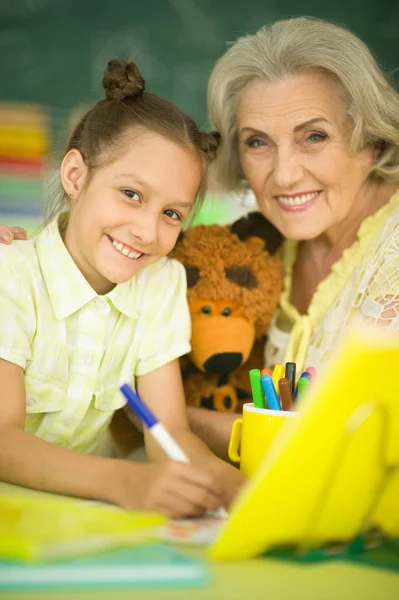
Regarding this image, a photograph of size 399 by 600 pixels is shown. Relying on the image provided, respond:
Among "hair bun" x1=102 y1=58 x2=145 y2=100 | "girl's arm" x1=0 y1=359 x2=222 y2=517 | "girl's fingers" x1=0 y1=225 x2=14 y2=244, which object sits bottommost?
"girl's arm" x1=0 y1=359 x2=222 y2=517

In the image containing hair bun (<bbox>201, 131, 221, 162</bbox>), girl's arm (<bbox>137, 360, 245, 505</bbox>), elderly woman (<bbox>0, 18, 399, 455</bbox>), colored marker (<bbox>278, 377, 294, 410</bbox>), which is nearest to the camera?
colored marker (<bbox>278, 377, 294, 410</bbox>)

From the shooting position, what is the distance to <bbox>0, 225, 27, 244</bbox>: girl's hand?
1039 millimetres

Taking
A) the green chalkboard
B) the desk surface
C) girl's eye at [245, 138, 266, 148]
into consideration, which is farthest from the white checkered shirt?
the green chalkboard

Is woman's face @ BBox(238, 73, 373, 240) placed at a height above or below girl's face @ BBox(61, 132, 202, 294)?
above

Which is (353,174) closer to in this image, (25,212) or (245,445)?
(245,445)

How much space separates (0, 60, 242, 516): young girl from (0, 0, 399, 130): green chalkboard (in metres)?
1.57

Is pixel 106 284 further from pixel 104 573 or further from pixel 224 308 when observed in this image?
pixel 104 573

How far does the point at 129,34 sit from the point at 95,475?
222 centimetres

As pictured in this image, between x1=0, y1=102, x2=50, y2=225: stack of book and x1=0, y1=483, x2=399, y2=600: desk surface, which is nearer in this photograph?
x1=0, y1=483, x2=399, y2=600: desk surface

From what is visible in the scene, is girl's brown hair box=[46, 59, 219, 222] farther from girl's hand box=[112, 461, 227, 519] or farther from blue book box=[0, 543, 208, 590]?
blue book box=[0, 543, 208, 590]

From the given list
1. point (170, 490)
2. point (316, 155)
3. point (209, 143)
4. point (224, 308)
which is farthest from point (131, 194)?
point (170, 490)

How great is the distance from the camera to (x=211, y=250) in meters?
1.24

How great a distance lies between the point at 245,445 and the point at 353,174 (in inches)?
24.9

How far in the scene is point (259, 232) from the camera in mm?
1312
